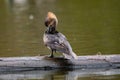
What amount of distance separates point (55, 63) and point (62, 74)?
12.2 inches

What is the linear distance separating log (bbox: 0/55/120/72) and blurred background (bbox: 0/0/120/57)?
269 cm

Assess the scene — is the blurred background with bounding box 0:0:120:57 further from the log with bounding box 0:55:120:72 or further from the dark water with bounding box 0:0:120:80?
the log with bounding box 0:55:120:72

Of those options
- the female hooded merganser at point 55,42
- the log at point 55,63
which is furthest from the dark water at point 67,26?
the female hooded merganser at point 55,42

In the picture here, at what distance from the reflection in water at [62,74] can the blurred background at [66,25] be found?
2927 mm

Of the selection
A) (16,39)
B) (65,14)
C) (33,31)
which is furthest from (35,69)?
(65,14)

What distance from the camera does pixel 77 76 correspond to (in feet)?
50.0

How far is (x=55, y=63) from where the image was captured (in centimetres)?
1558

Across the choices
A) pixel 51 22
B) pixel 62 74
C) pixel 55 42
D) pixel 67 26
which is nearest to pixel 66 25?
pixel 67 26

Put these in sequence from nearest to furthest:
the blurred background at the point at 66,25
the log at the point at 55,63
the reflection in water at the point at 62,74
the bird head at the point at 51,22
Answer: the reflection in water at the point at 62,74 → the log at the point at 55,63 → the bird head at the point at 51,22 → the blurred background at the point at 66,25

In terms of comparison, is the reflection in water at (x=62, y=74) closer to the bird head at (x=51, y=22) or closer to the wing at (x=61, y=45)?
the wing at (x=61, y=45)

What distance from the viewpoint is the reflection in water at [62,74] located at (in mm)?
15148

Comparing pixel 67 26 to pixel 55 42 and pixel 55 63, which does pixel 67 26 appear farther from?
pixel 55 63

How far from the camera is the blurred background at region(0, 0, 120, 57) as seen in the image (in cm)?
1991

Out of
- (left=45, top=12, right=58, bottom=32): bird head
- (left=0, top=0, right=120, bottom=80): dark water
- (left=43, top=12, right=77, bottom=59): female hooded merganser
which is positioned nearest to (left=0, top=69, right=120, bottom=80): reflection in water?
(left=0, top=0, right=120, bottom=80): dark water
